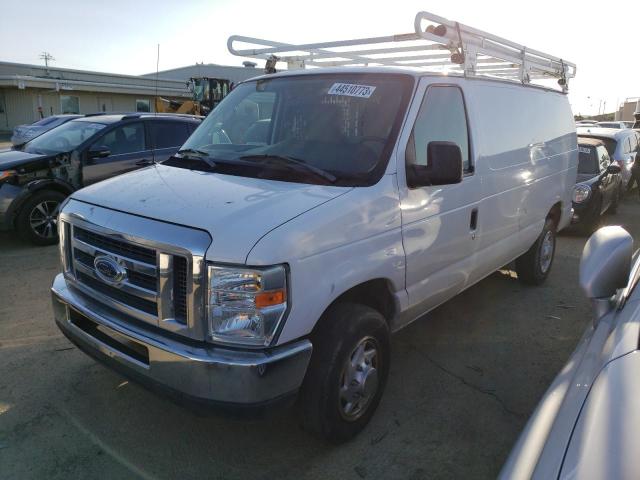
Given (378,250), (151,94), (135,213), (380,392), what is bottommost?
(380,392)

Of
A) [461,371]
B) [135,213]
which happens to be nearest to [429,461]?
[461,371]

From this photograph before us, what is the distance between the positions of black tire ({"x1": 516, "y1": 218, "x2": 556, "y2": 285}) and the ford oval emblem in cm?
444

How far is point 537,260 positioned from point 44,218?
639 centimetres

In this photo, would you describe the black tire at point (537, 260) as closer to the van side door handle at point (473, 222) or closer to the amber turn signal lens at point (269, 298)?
the van side door handle at point (473, 222)

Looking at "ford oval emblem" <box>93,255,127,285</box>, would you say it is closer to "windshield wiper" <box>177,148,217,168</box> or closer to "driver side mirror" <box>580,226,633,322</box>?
"windshield wiper" <box>177,148,217,168</box>

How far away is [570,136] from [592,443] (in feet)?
18.0

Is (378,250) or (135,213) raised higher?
(135,213)

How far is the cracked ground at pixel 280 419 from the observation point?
110 inches

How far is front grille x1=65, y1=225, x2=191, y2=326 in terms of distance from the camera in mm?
2398

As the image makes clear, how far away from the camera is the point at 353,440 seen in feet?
9.87

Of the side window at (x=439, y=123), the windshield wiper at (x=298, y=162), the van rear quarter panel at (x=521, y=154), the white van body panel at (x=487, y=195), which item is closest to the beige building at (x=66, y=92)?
the van rear quarter panel at (x=521, y=154)

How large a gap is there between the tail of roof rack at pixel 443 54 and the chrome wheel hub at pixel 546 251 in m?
1.77

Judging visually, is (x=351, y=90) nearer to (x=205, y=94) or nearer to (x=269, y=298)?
(x=269, y=298)

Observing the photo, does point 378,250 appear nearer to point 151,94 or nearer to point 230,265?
point 230,265
